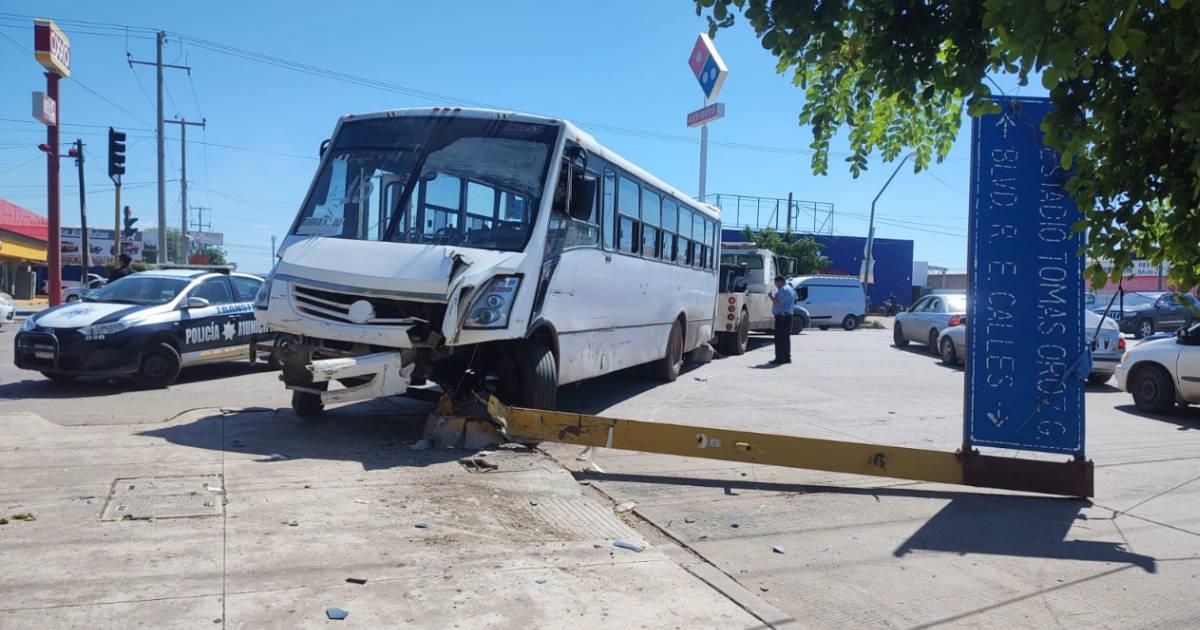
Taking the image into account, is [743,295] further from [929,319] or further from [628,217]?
[628,217]

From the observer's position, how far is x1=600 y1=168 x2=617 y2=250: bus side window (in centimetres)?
1006

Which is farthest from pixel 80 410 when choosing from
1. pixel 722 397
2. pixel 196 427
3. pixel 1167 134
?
pixel 1167 134

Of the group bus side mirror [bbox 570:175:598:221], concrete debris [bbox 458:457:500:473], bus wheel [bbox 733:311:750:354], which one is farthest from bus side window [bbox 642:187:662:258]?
bus wheel [bbox 733:311:750:354]

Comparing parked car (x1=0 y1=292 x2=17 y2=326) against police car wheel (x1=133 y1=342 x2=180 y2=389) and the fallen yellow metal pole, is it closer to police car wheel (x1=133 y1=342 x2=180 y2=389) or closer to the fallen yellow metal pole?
police car wheel (x1=133 y1=342 x2=180 y2=389)

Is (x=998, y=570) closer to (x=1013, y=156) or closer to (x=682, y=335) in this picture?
(x=1013, y=156)

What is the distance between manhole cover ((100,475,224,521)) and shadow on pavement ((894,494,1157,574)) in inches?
171

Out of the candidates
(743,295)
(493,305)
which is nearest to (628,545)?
(493,305)

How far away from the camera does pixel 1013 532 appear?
5.80 m

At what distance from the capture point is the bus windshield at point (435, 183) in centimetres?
805

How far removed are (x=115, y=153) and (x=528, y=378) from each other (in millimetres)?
25968

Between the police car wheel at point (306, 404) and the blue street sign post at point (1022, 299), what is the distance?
20.0ft

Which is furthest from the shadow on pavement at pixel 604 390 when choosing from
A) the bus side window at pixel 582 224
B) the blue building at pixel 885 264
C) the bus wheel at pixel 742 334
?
the blue building at pixel 885 264

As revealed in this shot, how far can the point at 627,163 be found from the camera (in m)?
11.0

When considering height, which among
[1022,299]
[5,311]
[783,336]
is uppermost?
[1022,299]
